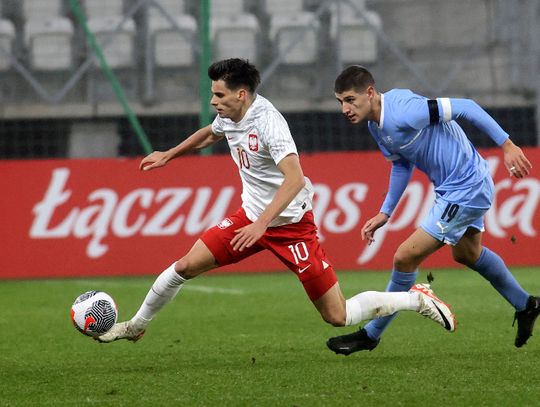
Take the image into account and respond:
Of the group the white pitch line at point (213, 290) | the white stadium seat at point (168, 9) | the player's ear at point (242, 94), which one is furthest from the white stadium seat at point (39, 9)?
the player's ear at point (242, 94)

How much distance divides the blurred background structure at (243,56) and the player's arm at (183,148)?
30.6 feet

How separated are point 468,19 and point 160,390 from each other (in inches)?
486

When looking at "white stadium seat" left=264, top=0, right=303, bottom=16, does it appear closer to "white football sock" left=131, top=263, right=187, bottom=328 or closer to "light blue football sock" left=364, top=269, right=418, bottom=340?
"light blue football sock" left=364, top=269, right=418, bottom=340

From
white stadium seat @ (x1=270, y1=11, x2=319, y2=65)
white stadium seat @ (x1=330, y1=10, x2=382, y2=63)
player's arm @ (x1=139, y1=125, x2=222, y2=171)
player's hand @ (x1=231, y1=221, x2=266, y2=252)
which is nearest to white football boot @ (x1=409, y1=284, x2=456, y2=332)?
player's hand @ (x1=231, y1=221, x2=266, y2=252)

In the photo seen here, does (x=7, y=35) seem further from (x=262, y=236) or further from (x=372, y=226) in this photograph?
(x=262, y=236)

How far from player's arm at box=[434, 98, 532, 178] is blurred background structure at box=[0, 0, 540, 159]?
9634mm

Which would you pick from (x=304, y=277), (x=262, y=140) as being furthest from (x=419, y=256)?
(x=262, y=140)

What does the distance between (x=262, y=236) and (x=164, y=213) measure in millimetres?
7611

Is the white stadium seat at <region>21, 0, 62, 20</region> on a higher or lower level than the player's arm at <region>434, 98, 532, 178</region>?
lower

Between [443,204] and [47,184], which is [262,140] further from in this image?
[47,184]

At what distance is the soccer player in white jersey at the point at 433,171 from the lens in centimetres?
682

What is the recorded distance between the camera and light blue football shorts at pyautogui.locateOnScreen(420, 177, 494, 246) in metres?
7.00

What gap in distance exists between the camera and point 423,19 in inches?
683

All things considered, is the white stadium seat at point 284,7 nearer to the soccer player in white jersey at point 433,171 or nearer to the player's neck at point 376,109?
the soccer player in white jersey at point 433,171
